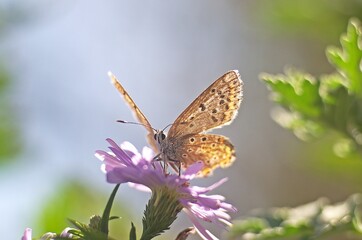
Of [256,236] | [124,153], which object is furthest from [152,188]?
[256,236]

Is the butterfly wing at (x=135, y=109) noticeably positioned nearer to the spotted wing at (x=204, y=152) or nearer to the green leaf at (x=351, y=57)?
the spotted wing at (x=204, y=152)

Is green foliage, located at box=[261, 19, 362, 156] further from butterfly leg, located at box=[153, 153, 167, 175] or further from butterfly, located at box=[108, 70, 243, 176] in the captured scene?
butterfly leg, located at box=[153, 153, 167, 175]

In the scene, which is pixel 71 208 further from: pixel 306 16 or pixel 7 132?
pixel 306 16

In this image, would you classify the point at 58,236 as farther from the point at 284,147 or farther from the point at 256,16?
the point at 284,147

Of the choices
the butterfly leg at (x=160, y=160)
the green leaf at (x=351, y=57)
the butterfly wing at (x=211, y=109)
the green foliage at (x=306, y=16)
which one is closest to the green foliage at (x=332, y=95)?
the green leaf at (x=351, y=57)

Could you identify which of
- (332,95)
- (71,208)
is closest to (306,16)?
(332,95)
